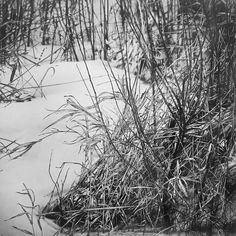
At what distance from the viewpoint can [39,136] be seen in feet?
8.20

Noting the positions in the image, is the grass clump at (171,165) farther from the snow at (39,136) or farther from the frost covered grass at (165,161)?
the snow at (39,136)

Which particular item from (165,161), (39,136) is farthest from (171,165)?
(39,136)

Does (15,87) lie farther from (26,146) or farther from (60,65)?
(26,146)

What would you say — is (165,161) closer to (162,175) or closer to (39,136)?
(162,175)

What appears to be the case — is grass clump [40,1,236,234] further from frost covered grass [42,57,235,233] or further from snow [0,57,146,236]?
snow [0,57,146,236]

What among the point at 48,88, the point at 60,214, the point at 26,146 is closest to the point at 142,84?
the point at 48,88

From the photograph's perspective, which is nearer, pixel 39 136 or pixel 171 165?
pixel 171 165

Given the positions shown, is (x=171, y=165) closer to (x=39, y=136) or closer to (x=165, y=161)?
(x=165, y=161)

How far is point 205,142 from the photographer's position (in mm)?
2154

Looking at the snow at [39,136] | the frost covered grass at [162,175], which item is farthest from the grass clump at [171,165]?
the snow at [39,136]

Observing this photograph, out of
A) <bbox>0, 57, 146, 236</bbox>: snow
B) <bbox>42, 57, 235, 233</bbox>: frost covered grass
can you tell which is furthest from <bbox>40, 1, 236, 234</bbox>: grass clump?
<bbox>0, 57, 146, 236</bbox>: snow

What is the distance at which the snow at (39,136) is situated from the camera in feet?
7.17

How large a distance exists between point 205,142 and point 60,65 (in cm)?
128

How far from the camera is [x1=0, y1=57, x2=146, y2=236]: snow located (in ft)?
7.17
